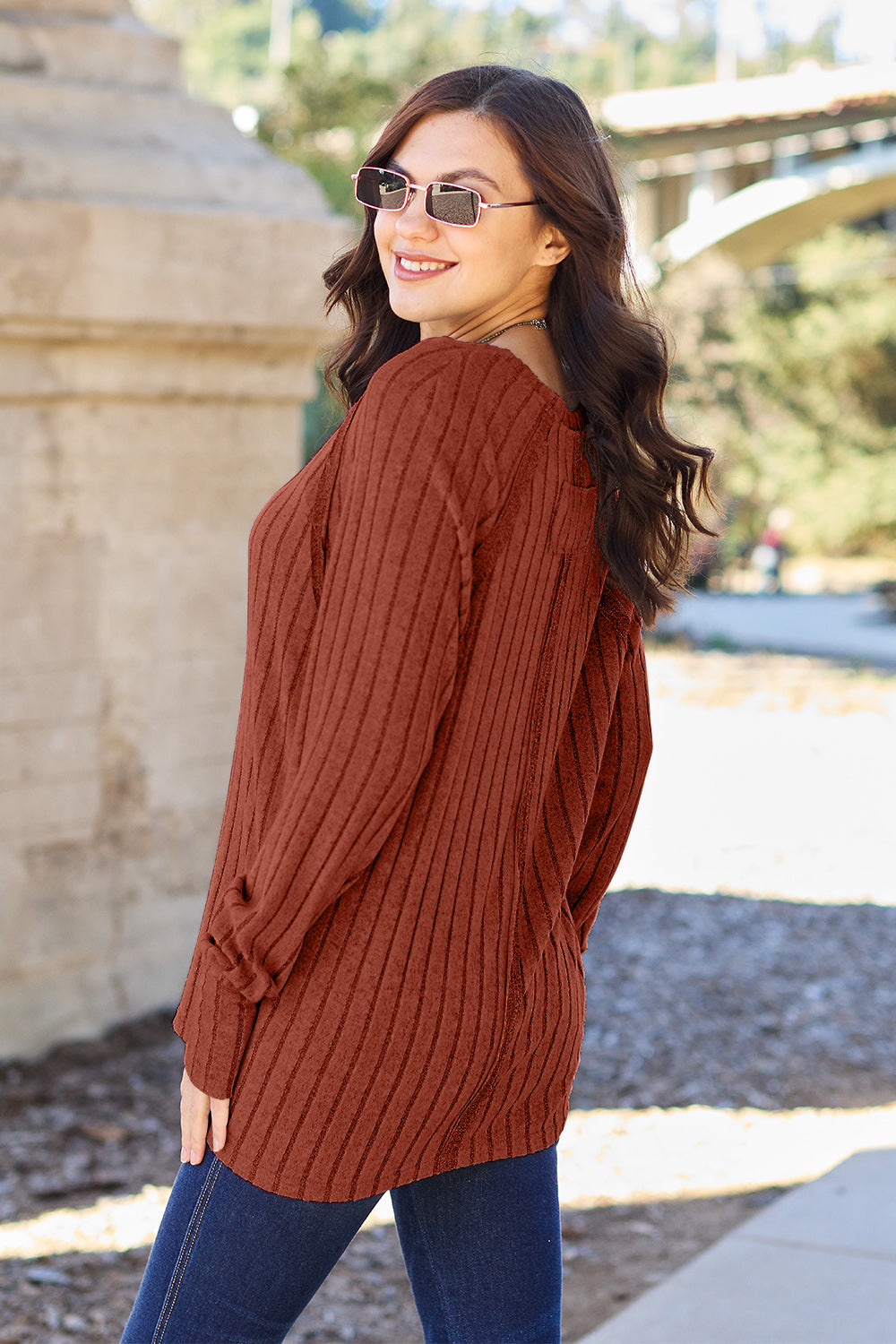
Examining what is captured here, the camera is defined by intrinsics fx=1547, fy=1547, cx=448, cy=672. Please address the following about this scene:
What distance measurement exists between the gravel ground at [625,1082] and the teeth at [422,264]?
2066 millimetres

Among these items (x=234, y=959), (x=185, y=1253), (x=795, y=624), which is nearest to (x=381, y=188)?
(x=234, y=959)

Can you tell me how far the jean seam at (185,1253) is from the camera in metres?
1.50

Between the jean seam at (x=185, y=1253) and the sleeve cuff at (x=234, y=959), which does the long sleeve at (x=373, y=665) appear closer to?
the sleeve cuff at (x=234, y=959)

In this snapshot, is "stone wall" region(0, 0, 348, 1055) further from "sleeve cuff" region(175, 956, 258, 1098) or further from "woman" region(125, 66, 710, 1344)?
"sleeve cuff" region(175, 956, 258, 1098)

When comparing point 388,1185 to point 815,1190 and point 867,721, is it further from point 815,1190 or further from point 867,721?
point 867,721

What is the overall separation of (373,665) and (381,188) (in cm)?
60

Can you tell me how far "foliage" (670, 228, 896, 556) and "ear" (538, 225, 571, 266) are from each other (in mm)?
28607

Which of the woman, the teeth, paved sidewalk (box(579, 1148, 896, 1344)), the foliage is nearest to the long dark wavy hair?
the woman

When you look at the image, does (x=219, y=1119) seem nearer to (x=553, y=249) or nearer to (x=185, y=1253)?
(x=185, y=1253)

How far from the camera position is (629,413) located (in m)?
1.64

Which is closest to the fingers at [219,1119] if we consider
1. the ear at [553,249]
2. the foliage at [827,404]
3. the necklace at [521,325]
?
the necklace at [521,325]

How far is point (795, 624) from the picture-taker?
18797mm

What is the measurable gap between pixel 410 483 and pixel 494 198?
0.40m

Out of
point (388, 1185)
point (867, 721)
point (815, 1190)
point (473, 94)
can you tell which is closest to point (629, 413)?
point (473, 94)
